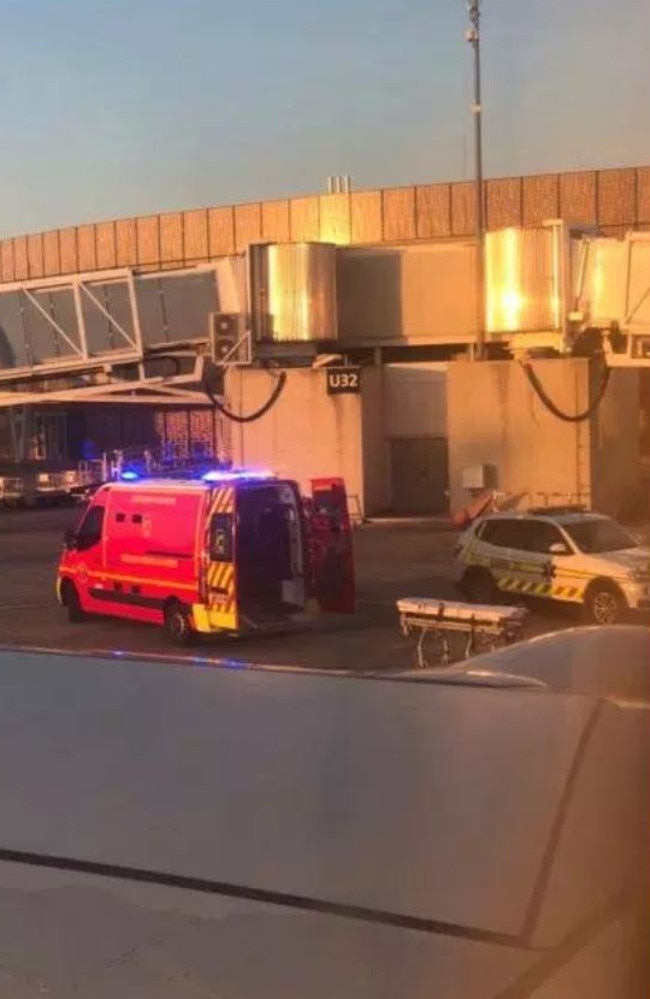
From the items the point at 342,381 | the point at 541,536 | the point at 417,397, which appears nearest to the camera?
the point at 541,536

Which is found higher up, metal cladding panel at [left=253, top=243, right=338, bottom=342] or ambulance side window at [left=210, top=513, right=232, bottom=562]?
metal cladding panel at [left=253, top=243, right=338, bottom=342]

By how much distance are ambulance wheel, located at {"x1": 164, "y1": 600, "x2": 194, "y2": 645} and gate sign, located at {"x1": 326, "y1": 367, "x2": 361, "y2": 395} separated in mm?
9242

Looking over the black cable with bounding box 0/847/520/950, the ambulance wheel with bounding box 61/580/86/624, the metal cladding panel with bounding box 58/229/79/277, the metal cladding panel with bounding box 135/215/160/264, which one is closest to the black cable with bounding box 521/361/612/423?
the metal cladding panel with bounding box 135/215/160/264

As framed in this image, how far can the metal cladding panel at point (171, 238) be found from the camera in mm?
20781

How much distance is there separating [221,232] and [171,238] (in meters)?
1.66

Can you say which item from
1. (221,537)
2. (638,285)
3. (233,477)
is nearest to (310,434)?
(638,285)

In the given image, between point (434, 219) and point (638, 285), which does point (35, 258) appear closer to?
point (434, 219)

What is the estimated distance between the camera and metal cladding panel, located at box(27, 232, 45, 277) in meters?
14.3

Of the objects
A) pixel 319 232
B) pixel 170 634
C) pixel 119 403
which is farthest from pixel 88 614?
pixel 319 232

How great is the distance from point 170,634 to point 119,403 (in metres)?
7.70

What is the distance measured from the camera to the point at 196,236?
74.8 ft

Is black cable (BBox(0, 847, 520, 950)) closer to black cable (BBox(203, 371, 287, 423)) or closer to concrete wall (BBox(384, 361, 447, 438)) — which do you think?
black cable (BBox(203, 371, 287, 423))

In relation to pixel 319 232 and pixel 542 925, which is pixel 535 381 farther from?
pixel 542 925

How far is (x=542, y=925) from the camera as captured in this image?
1650 millimetres
